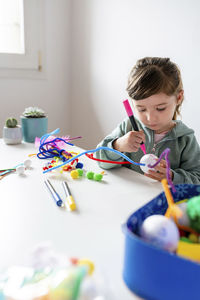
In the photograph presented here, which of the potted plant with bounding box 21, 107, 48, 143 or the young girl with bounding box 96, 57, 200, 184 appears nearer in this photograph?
the young girl with bounding box 96, 57, 200, 184

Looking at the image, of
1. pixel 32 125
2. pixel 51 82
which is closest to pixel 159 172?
pixel 32 125

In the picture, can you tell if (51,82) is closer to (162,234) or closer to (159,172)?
(159,172)

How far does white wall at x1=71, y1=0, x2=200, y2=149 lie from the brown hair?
317 millimetres

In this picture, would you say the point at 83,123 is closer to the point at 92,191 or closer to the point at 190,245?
the point at 92,191

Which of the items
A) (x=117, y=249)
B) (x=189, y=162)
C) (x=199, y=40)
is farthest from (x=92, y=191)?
(x=199, y=40)

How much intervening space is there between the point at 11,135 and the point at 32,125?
93 mm

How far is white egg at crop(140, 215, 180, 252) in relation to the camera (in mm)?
287

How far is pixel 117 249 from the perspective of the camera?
37 cm

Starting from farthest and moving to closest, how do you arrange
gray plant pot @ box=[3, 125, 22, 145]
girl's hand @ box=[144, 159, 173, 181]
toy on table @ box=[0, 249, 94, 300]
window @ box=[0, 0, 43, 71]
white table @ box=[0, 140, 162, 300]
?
window @ box=[0, 0, 43, 71]
gray plant pot @ box=[3, 125, 22, 145]
girl's hand @ box=[144, 159, 173, 181]
white table @ box=[0, 140, 162, 300]
toy on table @ box=[0, 249, 94, 300]

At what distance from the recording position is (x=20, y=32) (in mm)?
1454

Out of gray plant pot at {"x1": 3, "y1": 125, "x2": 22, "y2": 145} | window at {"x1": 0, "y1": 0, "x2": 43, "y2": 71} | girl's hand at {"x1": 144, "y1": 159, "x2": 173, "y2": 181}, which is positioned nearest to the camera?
girl's hand at {"x1": 144, "y1": 159, "x2": 173, "y2": 181}

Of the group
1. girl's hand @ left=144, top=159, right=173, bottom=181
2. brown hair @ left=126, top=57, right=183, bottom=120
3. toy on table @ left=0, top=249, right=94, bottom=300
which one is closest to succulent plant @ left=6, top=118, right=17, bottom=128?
brown hair @ left=126, top=57, right=183, bottom=120

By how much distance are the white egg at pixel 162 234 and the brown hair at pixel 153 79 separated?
0.48 metres

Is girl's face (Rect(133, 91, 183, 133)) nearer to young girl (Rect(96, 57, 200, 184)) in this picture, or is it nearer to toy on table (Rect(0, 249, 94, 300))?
young girl (Rect(96, 57, 200, 184))
